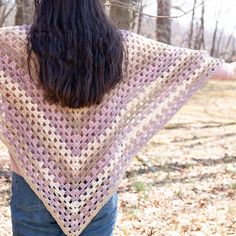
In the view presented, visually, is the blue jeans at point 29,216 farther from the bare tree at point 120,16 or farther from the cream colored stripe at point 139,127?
the bare tree at point 120,16

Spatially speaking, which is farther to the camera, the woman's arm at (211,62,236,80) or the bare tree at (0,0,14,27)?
the bare tree at (0,0,14,27)

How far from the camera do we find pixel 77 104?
5.82 feet

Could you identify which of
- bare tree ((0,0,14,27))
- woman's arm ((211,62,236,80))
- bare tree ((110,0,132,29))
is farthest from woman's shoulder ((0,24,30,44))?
bare tree ((0,0,14,27))

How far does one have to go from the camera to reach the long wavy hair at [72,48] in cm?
171

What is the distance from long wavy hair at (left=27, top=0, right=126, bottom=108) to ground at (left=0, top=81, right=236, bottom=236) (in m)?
2.34

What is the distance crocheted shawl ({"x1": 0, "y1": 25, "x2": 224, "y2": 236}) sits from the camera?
183 centimetres

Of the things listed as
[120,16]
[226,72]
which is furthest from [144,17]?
[226,72]

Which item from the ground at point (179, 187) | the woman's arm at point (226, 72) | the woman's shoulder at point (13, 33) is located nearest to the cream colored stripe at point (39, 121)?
the woman's shoulder at point (13, 33)

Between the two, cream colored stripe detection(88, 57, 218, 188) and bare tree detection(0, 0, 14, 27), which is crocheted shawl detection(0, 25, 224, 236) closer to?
cream colored stripe detection(88, 57, 218, 188)

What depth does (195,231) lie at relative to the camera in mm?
3986

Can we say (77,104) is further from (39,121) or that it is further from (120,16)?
(120,16)

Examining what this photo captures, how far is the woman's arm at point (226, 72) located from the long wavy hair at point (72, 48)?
492 mm

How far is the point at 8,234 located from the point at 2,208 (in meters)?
0.53

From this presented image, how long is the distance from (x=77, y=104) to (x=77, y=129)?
6.1 inches
